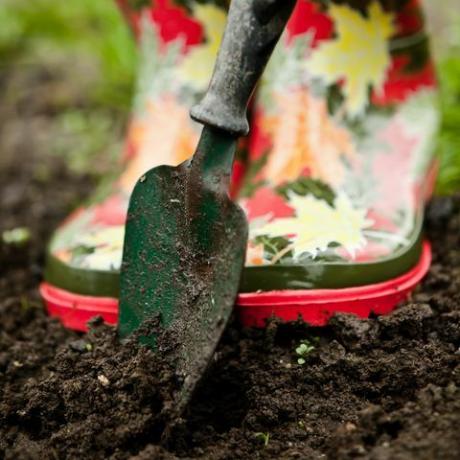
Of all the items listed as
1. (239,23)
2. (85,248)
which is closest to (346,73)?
(239,23)

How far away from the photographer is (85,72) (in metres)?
3.21


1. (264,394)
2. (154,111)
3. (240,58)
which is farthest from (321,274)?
(154,111)

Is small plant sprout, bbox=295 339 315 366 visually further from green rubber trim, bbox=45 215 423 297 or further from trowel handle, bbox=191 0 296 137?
trowel handle, bbox=191 0 296 137

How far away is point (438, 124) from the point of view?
1838 millimetres

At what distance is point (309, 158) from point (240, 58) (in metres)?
0.43

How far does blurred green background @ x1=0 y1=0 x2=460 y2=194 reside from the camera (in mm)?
2359

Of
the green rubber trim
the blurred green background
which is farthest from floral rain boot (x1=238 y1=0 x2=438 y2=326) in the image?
the blurred green background

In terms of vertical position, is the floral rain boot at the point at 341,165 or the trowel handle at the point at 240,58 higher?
the trowel handle at the point at 240,58

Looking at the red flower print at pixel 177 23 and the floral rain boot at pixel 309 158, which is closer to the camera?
the floral rain boot at pixel 309 158

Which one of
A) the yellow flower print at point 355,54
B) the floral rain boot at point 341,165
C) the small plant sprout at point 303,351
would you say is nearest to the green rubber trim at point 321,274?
the floral rain boot at point 341,165

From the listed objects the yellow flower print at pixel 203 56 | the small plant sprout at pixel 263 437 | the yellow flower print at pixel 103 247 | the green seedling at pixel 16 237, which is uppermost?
the yellow flower print at pixel 203 56

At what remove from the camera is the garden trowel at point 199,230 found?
47.2 inches

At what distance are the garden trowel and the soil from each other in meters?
0.06

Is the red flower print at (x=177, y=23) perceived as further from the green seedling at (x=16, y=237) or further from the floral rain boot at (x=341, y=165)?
the green seedling at (x=16, y=237)
